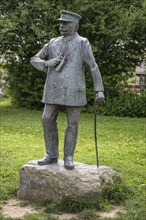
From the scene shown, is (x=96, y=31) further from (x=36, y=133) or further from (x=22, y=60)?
(x=36, y=133)

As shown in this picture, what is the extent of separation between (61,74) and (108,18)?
463 inches

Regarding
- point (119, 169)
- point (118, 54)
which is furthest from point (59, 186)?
point (118, 54)

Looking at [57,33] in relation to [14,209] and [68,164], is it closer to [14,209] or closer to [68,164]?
[68,164]

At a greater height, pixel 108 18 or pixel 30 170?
pixel 108 18

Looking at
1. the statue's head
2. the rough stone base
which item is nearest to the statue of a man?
the statue's head

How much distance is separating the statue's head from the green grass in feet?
8.59

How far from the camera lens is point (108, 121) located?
48.4ft

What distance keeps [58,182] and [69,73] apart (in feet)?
5.26

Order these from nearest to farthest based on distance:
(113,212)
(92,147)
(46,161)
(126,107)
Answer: (113,212)
(46,161)
(92,147)
(126,107)

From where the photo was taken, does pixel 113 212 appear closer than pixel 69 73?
Yes

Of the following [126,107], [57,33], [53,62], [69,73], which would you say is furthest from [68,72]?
[57,33]

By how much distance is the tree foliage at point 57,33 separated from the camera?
1647 centimetres

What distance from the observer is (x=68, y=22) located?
6.05 metres

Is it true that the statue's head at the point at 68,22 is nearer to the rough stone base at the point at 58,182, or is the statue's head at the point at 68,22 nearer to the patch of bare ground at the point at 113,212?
the rough stone base at the point at 58,182
